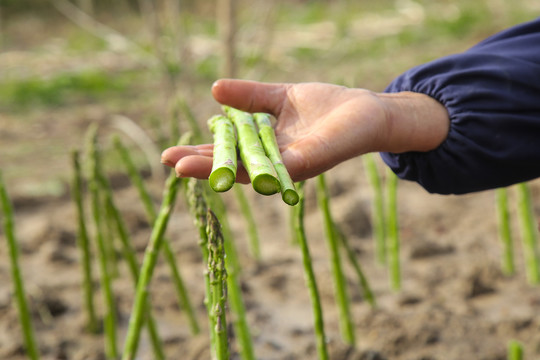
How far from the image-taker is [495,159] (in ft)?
4.59

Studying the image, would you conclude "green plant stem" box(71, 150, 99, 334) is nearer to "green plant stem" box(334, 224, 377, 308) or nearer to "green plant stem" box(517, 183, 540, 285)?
"green plant stem" box(334, 224, 377, 308)

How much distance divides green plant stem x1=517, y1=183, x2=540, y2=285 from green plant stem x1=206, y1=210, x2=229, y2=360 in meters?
1.60

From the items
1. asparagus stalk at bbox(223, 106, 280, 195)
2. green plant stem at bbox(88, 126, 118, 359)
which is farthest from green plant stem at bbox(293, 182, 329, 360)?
green plant stem at bbox(88, 126, 118, 359)

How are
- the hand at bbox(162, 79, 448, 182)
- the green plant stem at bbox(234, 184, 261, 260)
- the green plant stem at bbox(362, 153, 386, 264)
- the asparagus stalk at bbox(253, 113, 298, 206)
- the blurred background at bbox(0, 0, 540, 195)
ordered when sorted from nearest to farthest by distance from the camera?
the asparagus stalk at bbox(253, 113, 298, 206) < the hand at bbox(162, 79, 448, 182) < the green plant stem at bbox(362, 153, 386, 264) < the green plant stem at bbox(234, 184, 261, 260) < the blurred background at bbox(0, 0, 540, 195)

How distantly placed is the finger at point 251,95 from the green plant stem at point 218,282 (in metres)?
0.35

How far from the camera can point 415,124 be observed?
146cm

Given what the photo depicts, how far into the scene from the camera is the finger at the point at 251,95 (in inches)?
55.4

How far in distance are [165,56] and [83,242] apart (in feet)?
7.58

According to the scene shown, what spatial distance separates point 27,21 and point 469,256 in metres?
11.9

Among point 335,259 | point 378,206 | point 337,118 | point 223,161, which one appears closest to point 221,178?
point 223,161

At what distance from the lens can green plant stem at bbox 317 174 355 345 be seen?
1.91 m

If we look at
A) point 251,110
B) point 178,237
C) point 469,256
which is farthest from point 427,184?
point 178,237

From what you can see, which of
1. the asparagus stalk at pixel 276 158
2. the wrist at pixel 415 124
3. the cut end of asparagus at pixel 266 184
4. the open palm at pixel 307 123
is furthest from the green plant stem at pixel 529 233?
the cut end of asparagus at pixel 266 184

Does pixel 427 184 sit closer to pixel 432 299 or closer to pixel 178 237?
pixel 432 299
